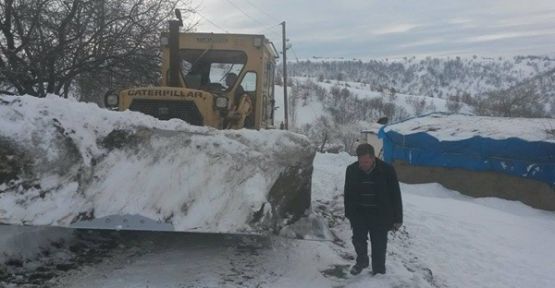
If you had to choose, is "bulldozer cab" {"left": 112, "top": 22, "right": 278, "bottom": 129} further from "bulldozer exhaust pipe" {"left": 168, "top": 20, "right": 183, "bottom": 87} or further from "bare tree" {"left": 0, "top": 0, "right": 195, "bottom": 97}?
"bare tree" {"left": 0, "top": 0, "right": 195, "bottom": 97}

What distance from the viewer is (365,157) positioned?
6.30m

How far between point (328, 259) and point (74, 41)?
8984mm

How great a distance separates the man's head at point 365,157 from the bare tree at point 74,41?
8790mm

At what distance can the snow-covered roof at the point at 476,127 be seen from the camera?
15492mm

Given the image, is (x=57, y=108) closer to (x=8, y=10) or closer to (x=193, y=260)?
(x=193, y=260)

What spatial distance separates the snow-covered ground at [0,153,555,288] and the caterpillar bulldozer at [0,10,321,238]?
533 mm

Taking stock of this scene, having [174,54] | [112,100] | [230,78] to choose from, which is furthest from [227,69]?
[112,100]

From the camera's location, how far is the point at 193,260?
6496 millimetres

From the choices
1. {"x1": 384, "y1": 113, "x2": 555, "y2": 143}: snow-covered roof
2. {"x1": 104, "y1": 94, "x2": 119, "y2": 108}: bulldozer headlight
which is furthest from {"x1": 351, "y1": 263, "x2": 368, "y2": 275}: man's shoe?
{"x1": 384, "y1": 113, "x2": 555, "y2": 143}: snow-covered roof

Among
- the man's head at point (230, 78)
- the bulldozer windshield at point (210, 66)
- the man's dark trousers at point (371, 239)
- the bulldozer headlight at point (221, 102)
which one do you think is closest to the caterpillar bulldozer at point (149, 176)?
the man's dark trousers at point (371, 239)

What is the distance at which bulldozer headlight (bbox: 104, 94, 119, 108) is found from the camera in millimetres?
8148

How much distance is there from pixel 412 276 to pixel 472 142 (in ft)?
34.3

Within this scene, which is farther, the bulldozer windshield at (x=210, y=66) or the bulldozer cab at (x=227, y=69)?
the bulldozer windshield at (x=210, y=66)

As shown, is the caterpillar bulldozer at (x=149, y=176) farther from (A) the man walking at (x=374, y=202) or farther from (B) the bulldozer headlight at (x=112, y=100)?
(B) the bulldozer headlight at (x=112, y=100)
